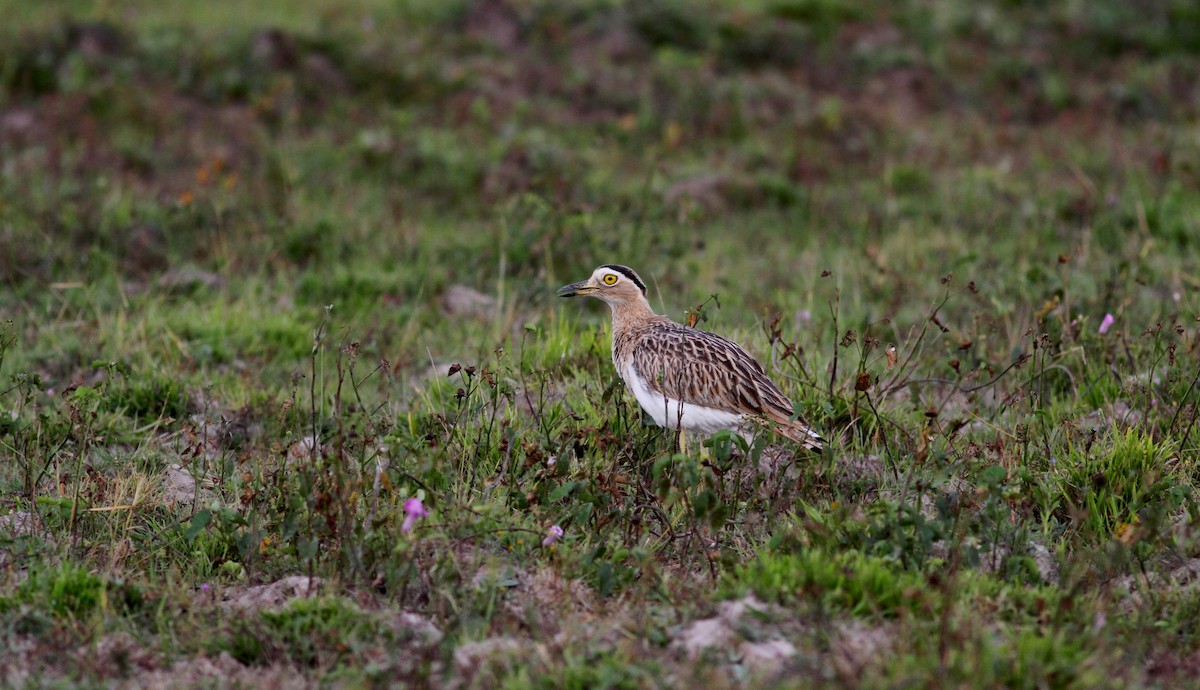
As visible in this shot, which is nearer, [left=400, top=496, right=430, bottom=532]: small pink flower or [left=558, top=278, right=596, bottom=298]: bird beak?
[left=400, top=496, right=430, bottom=532]: small pink flower

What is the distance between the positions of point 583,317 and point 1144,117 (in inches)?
319

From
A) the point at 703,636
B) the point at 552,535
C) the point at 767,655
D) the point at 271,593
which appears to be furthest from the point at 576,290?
the point at 767,655

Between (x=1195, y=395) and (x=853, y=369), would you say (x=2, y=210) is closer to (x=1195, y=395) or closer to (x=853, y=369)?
(x=853, y=369)

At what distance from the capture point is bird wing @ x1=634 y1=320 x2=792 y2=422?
6.18m

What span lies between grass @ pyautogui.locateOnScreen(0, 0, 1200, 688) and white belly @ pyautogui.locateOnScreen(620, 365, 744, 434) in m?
0.17

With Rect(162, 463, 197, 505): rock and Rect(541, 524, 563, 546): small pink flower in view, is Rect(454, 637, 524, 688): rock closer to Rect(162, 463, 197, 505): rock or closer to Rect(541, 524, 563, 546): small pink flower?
Rect(541, 524, 563, 546): small pink flower

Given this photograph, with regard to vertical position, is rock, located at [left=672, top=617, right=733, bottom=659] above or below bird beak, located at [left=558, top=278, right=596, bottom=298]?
below

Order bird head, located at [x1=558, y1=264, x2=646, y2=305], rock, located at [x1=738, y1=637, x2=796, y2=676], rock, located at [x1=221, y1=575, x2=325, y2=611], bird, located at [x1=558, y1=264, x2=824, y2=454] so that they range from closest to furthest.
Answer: rock, located at [x1=738, y1=637, x2=796, y2=676]
rock, located at [x1=221, y1=575, x2=325, y2=611]
bird, located at [x1=558, y1=264, x2=824, y2=454]
bird head, located at [x1=558, y1=264, x2=646, y2=305]

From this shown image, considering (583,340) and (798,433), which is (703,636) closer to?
(798,433)

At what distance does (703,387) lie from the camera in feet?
20.5

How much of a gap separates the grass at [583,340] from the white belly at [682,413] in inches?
6.6

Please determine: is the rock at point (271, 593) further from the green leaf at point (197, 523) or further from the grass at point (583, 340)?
the green leaf at point (197, 523)

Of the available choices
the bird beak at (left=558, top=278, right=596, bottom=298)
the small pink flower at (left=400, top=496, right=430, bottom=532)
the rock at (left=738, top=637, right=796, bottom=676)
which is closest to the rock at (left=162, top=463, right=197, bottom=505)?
the small pink flower at (left=400, top=496, right=430, bottom=532)

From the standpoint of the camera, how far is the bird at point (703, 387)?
19.9 feet
